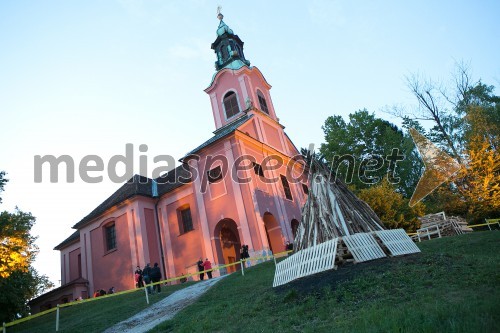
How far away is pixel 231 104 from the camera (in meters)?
30.2

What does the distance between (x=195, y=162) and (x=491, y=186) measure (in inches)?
744

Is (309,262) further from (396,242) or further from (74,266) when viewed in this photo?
(74,266)

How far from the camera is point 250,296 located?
1016cm

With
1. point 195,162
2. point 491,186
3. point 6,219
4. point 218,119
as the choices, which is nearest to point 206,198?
point 195,162

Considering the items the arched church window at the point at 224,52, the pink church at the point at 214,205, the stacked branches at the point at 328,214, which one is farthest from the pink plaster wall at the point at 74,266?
the stacked branches at the point at 328,214

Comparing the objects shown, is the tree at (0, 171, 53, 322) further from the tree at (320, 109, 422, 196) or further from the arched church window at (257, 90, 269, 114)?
the tree at (320, 109, 422, 196)

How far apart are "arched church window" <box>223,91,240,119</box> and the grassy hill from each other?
2010 cm

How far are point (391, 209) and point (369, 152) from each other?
1466 cm

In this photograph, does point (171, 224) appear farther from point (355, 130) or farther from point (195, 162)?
point (355, 130)

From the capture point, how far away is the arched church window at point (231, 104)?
2975cm

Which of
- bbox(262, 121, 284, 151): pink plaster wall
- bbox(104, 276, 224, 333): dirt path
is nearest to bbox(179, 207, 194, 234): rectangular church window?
bbox(262, 121, 284, 151): pink plaster wall

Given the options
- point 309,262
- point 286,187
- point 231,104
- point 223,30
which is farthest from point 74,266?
point 309,262

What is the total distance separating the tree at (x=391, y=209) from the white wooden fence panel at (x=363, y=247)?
13329mm

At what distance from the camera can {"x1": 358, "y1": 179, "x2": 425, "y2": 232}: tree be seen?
75.8 ft
